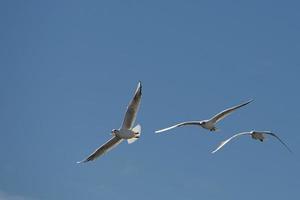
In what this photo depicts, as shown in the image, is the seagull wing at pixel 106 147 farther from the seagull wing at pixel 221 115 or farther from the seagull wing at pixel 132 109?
the seagull wing at pixel 221 115

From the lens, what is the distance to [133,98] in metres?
55.0

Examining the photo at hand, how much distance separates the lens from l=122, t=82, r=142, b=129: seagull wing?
5494 centimetres

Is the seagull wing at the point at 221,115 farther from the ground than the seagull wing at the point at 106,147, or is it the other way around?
the seagull wing at the point at 221,115

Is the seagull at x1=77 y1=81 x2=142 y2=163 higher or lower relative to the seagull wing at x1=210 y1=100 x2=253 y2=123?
lower

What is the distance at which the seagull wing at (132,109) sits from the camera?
54938 mm

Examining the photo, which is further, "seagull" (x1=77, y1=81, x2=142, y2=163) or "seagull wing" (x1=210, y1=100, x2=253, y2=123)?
"seagull wing" (x1=210, y1=100, x2=253, y2=123)

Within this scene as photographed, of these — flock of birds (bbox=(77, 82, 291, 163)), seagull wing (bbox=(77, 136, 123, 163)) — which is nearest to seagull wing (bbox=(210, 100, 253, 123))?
flock of birds (bbox=(77, 82, 291, 163))

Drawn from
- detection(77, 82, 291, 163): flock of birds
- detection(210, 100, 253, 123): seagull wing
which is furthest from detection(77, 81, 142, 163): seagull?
detection(210, 100, 253, 123): seagull wing

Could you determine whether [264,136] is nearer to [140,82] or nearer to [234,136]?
[234,136]

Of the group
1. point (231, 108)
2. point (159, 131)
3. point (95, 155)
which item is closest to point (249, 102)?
point (231, 108)

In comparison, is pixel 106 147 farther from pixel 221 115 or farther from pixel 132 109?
pixel 221 115

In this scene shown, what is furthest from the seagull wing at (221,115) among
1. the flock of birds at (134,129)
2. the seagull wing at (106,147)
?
the seagull wing at (106,147)

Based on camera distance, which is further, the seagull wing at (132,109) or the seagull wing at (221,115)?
the seagull wing at (221,115)

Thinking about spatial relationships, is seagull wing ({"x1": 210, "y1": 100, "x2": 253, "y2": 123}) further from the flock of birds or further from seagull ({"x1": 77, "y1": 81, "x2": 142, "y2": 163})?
seagull ({"x1": 77, "y1": 81, "x2": 142, "y2": 163})
